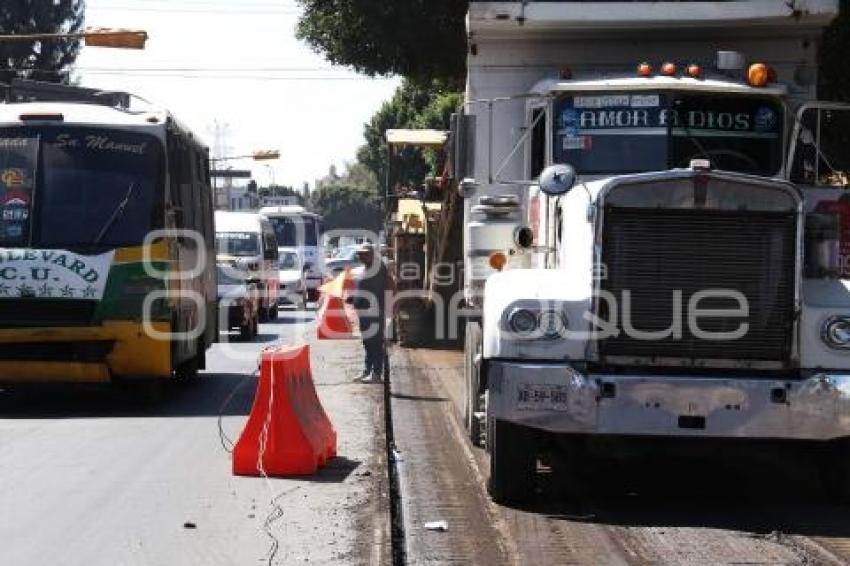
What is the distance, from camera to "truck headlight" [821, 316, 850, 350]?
8.49 meters

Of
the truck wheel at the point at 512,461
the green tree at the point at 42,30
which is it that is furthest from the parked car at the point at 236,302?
the green tree at the point at 42,30

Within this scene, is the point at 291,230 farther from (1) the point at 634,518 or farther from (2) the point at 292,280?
(1) the point at 634,518

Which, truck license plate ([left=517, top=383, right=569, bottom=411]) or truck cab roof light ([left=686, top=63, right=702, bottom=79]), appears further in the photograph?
truck cab roof light ([left=686, top=63, right=702, bottom=79])

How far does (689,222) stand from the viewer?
855 centimetres

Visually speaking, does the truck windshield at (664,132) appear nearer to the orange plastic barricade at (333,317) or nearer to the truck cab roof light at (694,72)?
the truck cab roof light at (694,72)

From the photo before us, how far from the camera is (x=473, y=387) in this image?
11438mm

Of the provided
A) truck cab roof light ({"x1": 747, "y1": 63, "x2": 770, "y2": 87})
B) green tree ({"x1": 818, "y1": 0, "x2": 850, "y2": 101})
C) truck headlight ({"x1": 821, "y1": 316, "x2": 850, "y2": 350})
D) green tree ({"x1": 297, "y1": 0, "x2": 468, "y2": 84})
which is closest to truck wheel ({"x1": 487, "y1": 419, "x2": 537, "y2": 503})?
truck headlight ({"x1": 821, "y1": 316, "x2": 850, "y2": 350})

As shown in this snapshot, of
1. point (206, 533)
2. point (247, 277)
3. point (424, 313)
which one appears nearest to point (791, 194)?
point (206, 533)

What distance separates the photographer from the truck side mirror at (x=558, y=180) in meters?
9.30

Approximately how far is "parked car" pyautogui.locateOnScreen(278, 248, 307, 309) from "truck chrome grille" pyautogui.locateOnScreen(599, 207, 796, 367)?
3244 cm

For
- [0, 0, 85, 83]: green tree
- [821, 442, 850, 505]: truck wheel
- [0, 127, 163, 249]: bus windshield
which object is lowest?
[821, 442, 850, 505]: truck wheel

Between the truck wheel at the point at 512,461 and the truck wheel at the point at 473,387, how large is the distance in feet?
5.65

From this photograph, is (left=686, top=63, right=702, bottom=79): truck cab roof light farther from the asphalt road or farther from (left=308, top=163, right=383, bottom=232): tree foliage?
(left=308, top=163, right=383, bottom=232): tree foliage

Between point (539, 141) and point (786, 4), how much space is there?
2.33 m
